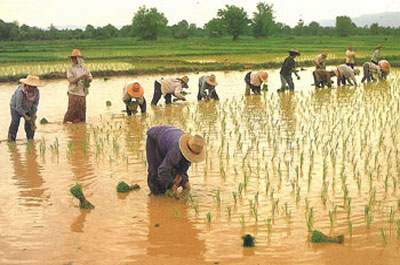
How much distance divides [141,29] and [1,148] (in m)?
54.4

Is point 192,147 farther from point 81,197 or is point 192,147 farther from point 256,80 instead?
point 256,80

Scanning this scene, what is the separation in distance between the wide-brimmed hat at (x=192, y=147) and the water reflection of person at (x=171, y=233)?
21.2 inches

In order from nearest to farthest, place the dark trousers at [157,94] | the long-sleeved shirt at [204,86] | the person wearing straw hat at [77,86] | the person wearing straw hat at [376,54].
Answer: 1. the person wearing straw hat at [77,86]
2. the dark trousers at [157,94]
3. the long-sleeved shirt at [204,86]
4. the person wearing straw hat at [376,54]

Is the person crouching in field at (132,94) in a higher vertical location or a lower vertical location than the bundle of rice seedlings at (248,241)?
higher

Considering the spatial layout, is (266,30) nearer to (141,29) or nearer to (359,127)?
(141,29)

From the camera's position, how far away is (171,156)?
15.4 ft

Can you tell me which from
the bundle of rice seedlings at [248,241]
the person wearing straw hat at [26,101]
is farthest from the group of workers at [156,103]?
the bundle of rice seedlings at [248,241]

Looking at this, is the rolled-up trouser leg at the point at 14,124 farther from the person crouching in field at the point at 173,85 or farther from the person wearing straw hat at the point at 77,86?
the person crouching in field at the point at 173,85

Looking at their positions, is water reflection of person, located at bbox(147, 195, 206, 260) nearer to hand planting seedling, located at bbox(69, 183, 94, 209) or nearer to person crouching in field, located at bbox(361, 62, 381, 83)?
hand planting seedling, located at bbox(69, 183, 94, 209)

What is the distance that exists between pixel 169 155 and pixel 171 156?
41 millimetres

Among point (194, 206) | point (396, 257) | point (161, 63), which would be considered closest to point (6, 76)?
point (161, 63)

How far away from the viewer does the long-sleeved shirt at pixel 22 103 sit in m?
7.87

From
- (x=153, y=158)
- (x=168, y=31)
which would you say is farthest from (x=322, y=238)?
(x=168, y=31)

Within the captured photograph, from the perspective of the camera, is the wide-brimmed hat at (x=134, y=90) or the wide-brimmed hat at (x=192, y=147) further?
the wide-brimmed hat at (x=134, y=90)
